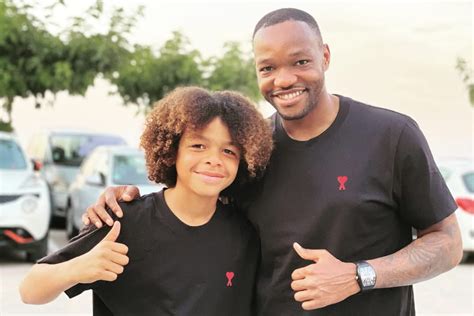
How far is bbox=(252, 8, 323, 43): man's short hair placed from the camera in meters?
2.78

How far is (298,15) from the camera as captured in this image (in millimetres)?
2801

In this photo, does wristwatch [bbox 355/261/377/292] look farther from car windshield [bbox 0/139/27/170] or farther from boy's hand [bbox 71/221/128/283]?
car windshield [bbox 0/139/27/170]

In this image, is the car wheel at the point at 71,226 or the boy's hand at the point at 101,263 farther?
the car wheel at the point at 71,226

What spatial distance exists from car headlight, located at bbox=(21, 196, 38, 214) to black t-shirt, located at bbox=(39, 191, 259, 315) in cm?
663

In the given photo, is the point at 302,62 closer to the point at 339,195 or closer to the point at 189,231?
the point at 339,195

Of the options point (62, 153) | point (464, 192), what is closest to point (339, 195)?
point (464, 192)

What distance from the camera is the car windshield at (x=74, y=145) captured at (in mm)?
13766

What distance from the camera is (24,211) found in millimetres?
8984

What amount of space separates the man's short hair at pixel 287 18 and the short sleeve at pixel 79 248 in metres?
0.96

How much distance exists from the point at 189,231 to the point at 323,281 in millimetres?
546

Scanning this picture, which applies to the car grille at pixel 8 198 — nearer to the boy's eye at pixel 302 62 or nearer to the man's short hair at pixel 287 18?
the man's short hair at pixel 287 18

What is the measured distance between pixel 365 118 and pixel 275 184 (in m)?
0.41

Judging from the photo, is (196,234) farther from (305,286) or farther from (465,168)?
(465,168)

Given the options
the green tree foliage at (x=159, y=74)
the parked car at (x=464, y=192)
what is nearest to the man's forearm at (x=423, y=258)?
Result: the parked car at (x=464, y=192)
